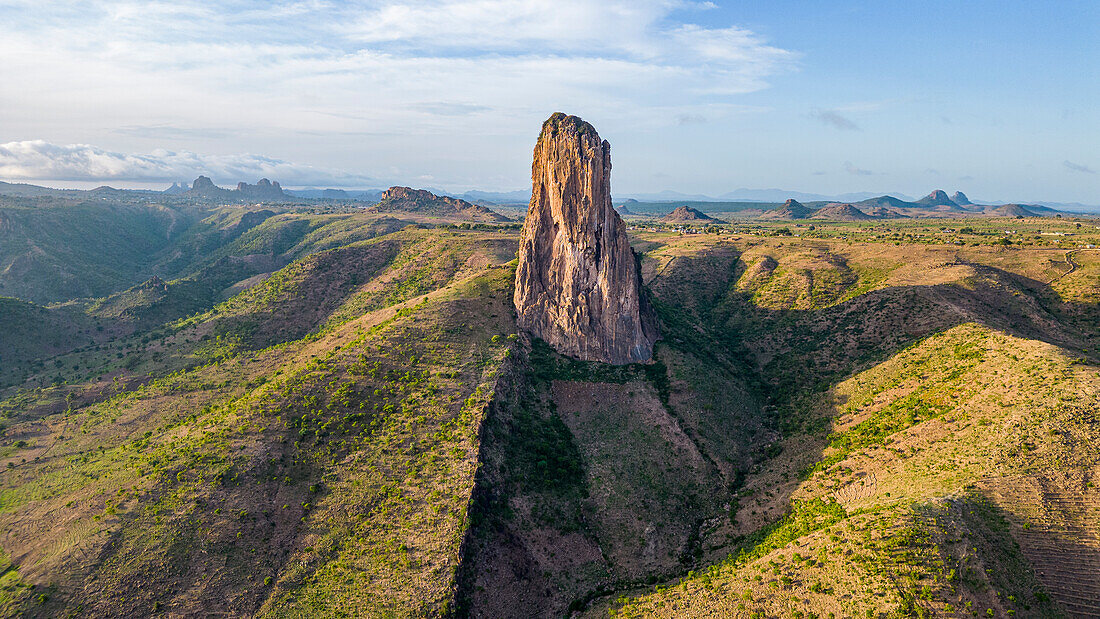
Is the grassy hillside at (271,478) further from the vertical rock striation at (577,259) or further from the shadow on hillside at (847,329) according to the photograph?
the shadow on hillside at (847,329)

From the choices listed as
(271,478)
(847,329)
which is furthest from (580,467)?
(847,329)

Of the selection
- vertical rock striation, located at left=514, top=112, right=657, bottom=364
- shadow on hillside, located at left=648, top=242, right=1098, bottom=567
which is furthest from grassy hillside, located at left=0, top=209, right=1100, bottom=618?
vertical rock striation, located at left=514, top=112, right=657, bottom=364

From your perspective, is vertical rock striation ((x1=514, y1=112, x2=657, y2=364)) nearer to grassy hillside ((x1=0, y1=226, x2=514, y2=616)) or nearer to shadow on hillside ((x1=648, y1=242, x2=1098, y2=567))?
grassy hillside ((x1=0, y1=226, x2=514, y2=616))

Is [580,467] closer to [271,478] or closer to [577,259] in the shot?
[577,259]

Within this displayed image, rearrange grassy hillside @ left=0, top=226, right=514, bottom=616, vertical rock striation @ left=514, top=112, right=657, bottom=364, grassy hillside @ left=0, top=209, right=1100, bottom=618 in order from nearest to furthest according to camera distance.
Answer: grassy hillside @ left=0, top=209, right=1100, bottom=618 < grassy hillside @ left=0, top=226, right=514, bottom=616 < vertical rock striation @ left=514, top=112, right=657, bottom=364

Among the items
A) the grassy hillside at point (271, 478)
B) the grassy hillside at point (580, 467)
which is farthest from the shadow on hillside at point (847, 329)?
the grassy hillside at point (271, 478)

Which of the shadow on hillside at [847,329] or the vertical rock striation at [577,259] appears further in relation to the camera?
the vertical rock striation at [577,259]

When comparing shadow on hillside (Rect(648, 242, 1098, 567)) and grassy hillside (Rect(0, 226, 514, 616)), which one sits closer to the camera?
grassy hillside (Rect(0, 226, 514, 616))

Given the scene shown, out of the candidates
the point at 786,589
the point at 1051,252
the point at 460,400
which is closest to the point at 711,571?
the point at 786,589

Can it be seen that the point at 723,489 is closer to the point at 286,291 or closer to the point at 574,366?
the point at 574,366
